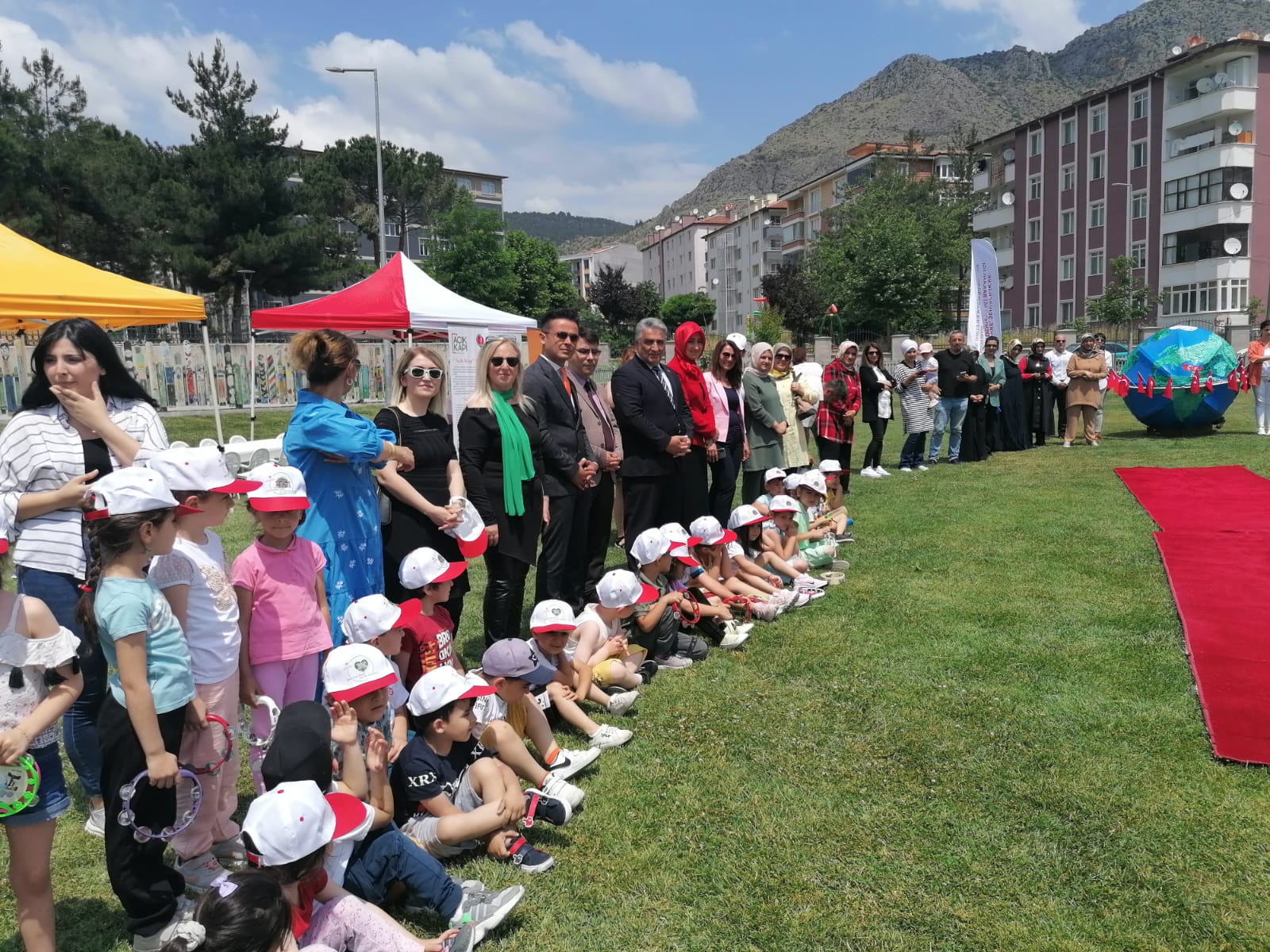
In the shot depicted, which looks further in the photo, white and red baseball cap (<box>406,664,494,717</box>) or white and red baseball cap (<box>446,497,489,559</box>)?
white and red baseball cap (<box>446,497,489,559</box>)

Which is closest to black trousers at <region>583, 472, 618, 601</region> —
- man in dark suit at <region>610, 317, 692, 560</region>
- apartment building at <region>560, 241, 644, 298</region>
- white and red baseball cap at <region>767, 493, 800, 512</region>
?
man in dark suit at <region>610, 317, 692, 560</region>

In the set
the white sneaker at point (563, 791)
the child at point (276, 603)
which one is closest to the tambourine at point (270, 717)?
the child at point (276, 603)

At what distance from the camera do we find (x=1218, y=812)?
11.0 feet

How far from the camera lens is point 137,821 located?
2611mm

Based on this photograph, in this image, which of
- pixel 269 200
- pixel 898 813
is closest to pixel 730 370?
pixel 898 813

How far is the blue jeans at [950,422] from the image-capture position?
1252 cm

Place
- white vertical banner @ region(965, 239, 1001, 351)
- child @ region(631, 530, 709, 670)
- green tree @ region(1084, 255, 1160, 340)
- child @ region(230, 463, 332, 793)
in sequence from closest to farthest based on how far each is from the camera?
child @ region(230, 463, 332, 793), child @ region(631, 530, 709, 670), white vertical banner @ region(965, 239, 1001, 351), green tree @ region(1084, 255, 1160, 340)

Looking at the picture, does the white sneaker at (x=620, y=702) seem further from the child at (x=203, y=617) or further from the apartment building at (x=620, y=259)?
the apartment building at (x=620, y=259)

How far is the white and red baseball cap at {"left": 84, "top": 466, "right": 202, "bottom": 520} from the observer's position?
2.45 meters

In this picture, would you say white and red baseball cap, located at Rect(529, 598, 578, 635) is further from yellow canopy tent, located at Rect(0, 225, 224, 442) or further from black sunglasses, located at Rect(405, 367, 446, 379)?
yellow canopy tent, located at Rect(0, 225, 224, 442)

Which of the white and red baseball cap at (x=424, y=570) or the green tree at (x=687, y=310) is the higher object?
the green tree at (x=687, y=310)

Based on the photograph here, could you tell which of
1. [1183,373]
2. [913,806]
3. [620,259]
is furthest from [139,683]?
[620,259]

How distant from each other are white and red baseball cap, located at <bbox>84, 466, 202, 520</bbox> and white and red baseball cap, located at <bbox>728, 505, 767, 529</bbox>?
15.4 ft

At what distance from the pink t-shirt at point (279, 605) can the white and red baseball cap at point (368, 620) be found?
11cm
